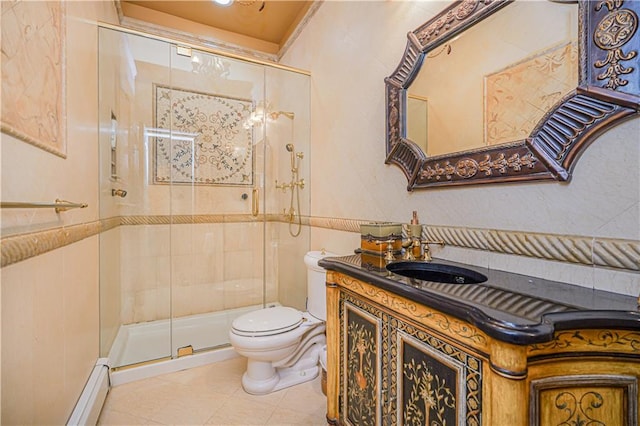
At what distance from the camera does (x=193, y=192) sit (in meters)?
2.66

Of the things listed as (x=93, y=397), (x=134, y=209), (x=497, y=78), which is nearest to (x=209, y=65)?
(x=134, y=209)

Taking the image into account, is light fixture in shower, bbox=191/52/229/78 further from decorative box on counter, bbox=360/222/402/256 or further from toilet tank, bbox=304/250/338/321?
decorative box on counter, bbox=360/222/402/256

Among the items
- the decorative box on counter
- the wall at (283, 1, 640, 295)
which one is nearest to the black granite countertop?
the wall at (283, 1, 640, 295)

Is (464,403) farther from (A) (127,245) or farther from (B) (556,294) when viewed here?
(A) (127,245)

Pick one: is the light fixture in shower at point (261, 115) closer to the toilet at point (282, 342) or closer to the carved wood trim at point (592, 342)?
the toilet at point (282, 342)

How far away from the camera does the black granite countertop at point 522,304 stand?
61 centimetres

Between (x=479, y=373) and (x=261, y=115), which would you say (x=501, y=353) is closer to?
(x=479, y=373)

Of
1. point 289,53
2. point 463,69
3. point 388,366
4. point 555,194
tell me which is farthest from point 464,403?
point 289,53

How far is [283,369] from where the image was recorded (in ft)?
6.30

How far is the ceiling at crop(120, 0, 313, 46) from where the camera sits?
2.52 metres

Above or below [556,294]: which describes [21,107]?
above

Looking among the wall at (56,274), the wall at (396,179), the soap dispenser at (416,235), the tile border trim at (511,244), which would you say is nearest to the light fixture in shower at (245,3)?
the wall at (396,179)

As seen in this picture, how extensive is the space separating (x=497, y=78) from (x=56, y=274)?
75.4 inches

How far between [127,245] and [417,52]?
257cm
